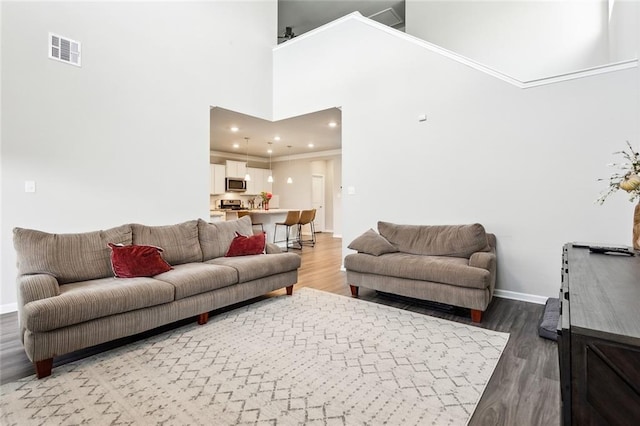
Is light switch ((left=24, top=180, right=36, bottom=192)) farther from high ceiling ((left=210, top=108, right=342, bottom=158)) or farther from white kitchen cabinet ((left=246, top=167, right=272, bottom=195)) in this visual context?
white kitchen cabinet ((left=246, top=167, right=272, bottom=195))

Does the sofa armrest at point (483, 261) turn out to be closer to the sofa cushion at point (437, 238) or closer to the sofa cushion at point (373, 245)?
the sofa cushion at point (437, 238)

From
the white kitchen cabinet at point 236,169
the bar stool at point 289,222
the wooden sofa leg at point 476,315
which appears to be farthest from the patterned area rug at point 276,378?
the white kitchen cabinet at point 236,169

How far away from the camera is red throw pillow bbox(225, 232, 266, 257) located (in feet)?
11.9

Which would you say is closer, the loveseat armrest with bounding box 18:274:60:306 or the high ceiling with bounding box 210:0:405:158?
the loveseat armrest with bounding box 18:274:60:306

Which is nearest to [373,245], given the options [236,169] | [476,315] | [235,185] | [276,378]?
[476,315]

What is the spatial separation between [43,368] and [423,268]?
3.00 metres

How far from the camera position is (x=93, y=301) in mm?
2152

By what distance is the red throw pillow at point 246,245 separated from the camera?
362 cm

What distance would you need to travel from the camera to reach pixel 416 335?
2633 mm

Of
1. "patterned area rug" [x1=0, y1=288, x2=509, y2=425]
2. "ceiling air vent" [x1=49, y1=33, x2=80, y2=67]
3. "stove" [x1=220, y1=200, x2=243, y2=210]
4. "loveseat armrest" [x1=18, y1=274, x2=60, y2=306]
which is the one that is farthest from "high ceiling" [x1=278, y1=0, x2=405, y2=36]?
"loveseat armrest" [x1=18, y1=274, x2=60, y2=306]

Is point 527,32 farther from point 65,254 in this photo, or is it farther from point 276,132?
point 65,254

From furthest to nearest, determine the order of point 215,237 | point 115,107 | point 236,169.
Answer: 1. point 236,169
2. point 115,107
3. point 215,237

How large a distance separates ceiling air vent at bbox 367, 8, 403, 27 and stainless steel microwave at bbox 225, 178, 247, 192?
5368mm

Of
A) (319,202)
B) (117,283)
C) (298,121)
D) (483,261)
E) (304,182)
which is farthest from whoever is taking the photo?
(319,202)
